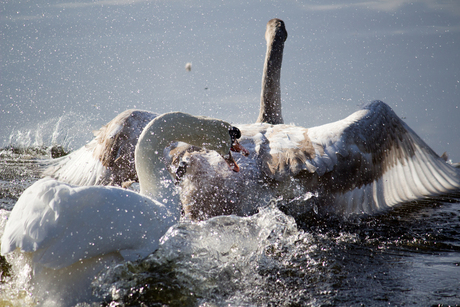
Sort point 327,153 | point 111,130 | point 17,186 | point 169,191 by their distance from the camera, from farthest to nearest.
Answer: point 17,186 → point 111,130 → point 327,153 → point 169,191

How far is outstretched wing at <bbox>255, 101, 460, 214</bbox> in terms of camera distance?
449cm

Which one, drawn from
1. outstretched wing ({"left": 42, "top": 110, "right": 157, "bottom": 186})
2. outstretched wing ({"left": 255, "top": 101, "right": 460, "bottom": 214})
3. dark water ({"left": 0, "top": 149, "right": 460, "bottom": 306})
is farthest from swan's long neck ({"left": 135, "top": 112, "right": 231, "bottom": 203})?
outstretched wing ({"left": 42, "top": 110, "right": 157, "bottom": 186})

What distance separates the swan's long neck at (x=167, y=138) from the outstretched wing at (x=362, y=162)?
820mm

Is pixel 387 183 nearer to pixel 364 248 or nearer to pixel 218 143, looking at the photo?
pixel 364 248

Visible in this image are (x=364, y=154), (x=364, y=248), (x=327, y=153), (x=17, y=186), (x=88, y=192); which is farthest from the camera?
(x=17, y=186)

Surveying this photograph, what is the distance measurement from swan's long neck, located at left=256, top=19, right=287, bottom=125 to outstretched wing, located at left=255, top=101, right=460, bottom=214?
2932mm

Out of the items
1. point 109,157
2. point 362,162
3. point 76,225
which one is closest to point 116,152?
point 109,157

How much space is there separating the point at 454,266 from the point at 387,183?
82.6 inches

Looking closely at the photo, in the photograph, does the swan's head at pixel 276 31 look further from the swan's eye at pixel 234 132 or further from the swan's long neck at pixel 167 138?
the swan's long neck at pixel 167 138

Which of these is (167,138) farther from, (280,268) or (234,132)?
(280,268)

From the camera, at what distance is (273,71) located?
891cm

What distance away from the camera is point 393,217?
555cm

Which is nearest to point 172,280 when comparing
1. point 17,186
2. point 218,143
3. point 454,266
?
point 218,143

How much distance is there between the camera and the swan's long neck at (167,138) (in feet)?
12.2
